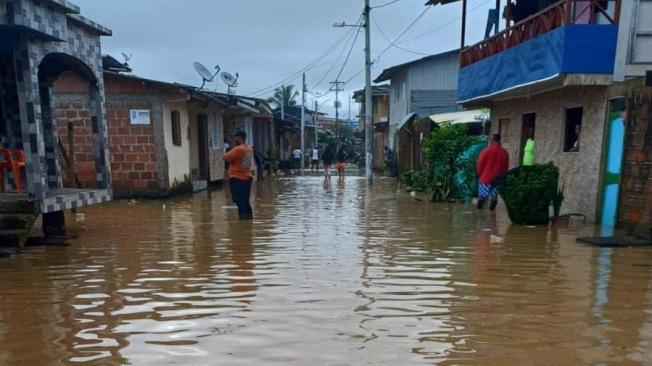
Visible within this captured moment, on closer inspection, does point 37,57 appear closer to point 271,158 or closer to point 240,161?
point 240,161

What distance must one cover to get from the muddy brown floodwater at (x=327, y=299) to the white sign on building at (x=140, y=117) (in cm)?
626

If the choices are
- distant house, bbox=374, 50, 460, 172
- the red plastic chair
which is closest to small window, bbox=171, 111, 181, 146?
the red plastic chair

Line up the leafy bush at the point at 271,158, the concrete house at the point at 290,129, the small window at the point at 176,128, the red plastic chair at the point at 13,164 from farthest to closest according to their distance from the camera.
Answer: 1. the concrete house at the point at 290,129
2. the leafy bush at the point at 271,158
3. the small window at the point at 176,128
4. the red plastic chair at the point at 13,164

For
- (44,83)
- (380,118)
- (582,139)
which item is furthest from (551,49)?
(380,118)

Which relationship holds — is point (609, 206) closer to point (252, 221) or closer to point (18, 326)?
point (252, 221)

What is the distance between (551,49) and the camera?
8.80 meters

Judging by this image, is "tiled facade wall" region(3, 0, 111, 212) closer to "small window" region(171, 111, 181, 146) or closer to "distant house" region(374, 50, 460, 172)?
"small window" region(171, 111, 181, 146)

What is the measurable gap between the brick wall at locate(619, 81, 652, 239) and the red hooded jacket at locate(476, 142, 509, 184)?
302 centimetres

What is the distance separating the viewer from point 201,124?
18.2m

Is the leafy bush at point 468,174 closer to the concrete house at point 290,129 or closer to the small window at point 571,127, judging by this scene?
the small window at point 571,127

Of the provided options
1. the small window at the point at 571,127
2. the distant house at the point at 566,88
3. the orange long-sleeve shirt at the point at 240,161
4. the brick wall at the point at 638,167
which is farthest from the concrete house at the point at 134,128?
the brick wall at the point at 638,167

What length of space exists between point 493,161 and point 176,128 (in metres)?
9.44

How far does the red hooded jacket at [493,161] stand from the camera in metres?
10.6

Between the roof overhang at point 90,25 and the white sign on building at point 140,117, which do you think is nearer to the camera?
the roof overhang at point 90,25
